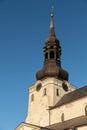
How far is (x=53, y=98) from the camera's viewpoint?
150 feet

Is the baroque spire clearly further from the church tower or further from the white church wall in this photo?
the white church wall

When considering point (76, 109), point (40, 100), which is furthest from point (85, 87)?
point (40, 100)

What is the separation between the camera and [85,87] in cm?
4447

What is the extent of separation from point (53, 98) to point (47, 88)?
2.02 m

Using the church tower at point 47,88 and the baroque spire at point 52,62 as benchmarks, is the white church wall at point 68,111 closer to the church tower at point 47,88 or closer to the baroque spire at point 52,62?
the church tower at point 47,88

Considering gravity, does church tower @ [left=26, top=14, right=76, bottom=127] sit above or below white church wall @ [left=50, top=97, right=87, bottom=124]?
above

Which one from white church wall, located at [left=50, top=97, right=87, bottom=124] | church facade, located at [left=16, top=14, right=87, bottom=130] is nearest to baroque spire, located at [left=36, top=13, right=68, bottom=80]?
church facade, located at [left=16, top=14, right=87, bottom=130]

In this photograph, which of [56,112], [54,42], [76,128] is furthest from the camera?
[54,42]

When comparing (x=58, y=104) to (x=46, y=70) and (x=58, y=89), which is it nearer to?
(x=58, y=89)

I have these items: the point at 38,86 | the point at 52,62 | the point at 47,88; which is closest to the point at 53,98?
the point at 47,88

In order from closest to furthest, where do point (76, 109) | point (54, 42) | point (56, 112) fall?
point (76, 109)
point (56, 112)
point (54, 42)

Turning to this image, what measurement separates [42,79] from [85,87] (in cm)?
768

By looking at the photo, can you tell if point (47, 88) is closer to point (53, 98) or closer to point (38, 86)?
point (53, 98)

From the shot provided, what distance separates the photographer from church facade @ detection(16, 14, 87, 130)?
40.8 m
